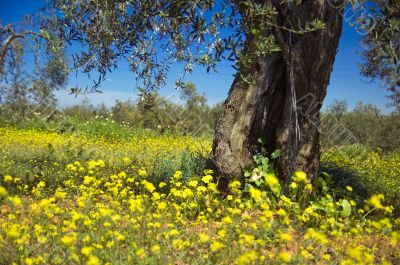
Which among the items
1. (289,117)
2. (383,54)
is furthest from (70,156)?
(383,54)

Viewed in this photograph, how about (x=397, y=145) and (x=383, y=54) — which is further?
(x=397, y=145)

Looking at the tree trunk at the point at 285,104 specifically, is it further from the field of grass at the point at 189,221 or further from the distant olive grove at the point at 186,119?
the distant olive grove at the point at 186,119

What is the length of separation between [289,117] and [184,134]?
15500mm

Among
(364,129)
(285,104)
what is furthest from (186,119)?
(285,104)

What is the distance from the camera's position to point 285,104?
6.93 m

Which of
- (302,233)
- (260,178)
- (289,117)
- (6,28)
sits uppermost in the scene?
(6,28)

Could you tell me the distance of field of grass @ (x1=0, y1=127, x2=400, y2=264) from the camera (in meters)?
4.43

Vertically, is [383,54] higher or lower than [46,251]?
higher

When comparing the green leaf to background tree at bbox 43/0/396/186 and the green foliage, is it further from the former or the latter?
Result: the green foliage

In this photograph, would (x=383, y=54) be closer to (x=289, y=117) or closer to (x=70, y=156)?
(x=289, y=117)

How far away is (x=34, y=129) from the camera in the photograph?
18281 mm

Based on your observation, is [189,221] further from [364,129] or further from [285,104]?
[364,129]

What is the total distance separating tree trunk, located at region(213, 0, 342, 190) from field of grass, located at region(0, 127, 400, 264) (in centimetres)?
36

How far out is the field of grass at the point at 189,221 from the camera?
443 cm
